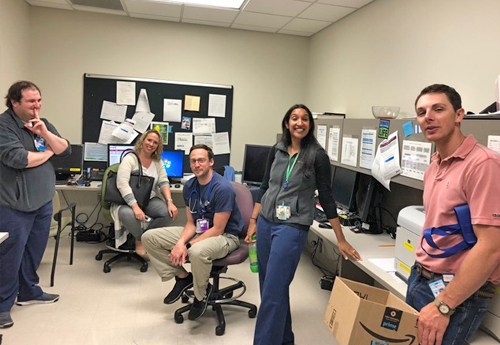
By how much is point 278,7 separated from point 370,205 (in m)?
2.09

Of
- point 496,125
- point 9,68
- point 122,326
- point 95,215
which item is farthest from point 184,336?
point 9,68

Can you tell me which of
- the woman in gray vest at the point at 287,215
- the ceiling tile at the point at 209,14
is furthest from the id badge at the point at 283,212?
the ceiling tile at the point at 209,14

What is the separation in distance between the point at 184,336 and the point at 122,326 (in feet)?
1.43

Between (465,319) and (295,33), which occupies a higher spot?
(295,33)

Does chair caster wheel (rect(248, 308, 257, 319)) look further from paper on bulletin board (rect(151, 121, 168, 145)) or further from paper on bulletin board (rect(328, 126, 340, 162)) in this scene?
paper on bulletin board (rect(151, 121, 168, 145))

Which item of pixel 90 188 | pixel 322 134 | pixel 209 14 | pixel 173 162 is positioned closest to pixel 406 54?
pixel 322 134

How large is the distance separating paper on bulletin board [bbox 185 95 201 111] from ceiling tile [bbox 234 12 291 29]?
986 millimetres

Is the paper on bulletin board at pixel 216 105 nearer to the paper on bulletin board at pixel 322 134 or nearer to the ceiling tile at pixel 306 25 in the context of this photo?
the ceiling tile at pixel 306 25

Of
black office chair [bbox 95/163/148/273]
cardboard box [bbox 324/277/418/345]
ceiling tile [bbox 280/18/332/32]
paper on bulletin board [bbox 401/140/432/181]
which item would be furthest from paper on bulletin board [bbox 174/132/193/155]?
cardboard box [bbox 324/277/418/345]

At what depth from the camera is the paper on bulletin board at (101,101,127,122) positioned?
420 cm

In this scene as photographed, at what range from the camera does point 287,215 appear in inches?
81.1

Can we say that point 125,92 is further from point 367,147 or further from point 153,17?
point 367,147

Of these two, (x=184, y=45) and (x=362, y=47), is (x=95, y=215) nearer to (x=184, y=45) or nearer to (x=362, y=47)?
(x=184, y=45)

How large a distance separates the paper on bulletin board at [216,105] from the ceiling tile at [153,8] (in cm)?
99
